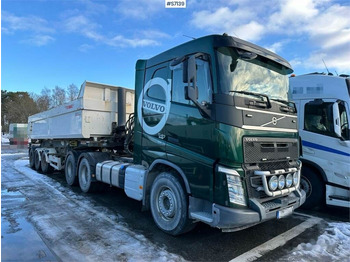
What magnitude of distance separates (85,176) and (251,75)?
18.5 ft

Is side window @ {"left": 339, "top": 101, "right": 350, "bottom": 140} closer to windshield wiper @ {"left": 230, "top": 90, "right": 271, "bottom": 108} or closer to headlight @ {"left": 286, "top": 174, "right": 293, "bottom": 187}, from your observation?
headlight @ {"left": 286, "top": 174, "right": 293, "bottom": 187}

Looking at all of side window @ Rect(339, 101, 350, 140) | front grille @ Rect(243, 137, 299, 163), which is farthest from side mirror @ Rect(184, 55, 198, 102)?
side window @ Rect(339, 101, 350, 140)

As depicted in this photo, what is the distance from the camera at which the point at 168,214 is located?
4426 mm

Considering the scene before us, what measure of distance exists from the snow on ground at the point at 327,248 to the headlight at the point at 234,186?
1029 millimetres

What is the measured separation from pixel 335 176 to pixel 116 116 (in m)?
5.89

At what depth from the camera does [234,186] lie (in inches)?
140

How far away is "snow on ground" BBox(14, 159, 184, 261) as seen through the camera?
12.0 ft

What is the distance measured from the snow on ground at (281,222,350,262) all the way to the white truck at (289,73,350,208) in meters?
1.28

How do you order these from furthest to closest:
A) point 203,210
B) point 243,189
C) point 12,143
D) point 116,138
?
point 12,143, point 116,138, point 203,210, point 243,189

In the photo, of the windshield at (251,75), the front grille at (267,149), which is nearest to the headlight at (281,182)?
the front grille at (267,149)

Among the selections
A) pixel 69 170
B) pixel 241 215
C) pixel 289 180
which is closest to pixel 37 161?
pixel 69 170

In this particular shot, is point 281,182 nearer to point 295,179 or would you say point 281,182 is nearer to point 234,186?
point 295,179

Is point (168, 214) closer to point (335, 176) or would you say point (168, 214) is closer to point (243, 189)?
point (243, 189)

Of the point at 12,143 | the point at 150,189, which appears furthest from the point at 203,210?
the point at 12,143
